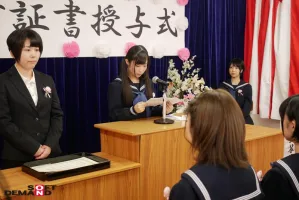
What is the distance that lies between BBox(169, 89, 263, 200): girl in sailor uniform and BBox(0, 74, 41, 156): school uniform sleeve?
4.44 feet

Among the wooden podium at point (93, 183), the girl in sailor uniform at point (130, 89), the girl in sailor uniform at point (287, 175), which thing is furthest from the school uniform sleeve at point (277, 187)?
the girl in sailor uniform at point (130, 89)

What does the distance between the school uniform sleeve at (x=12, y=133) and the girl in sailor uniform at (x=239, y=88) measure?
9.18 ft

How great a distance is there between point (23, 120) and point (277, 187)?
1657mm

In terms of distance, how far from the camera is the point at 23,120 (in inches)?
97.2

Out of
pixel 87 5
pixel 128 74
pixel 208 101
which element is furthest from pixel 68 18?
pixel 208 101

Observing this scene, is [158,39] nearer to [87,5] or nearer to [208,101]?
[87,5]

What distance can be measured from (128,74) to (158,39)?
134 centimetres

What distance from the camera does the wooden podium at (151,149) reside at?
2.47 meters

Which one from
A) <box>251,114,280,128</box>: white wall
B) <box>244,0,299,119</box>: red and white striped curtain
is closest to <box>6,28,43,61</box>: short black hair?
<box>244,0,299,119</box>: red and white striped curtain

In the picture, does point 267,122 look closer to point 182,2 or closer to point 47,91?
point 182,2

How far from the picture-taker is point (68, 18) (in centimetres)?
355

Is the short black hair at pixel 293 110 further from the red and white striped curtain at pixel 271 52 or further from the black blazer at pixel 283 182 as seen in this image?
the red and white striped curtain at pixel 271 52

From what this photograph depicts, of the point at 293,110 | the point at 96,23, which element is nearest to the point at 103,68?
the point at 96,23

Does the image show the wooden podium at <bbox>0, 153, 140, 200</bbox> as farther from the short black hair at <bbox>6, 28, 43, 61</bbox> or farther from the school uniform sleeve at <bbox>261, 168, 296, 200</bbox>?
the school uniform sleeve at <bbox>261, 168, 296, 200</bbox>
